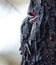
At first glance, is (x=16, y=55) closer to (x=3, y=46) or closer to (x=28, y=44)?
(x=3, y=46)

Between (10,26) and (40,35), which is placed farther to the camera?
(10,26)

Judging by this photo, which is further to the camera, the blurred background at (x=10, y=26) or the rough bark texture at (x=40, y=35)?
the blurred background at (x=10, y=26)

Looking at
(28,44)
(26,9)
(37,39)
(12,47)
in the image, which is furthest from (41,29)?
(12,47)

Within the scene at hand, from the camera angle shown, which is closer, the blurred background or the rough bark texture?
the rough bark texture
